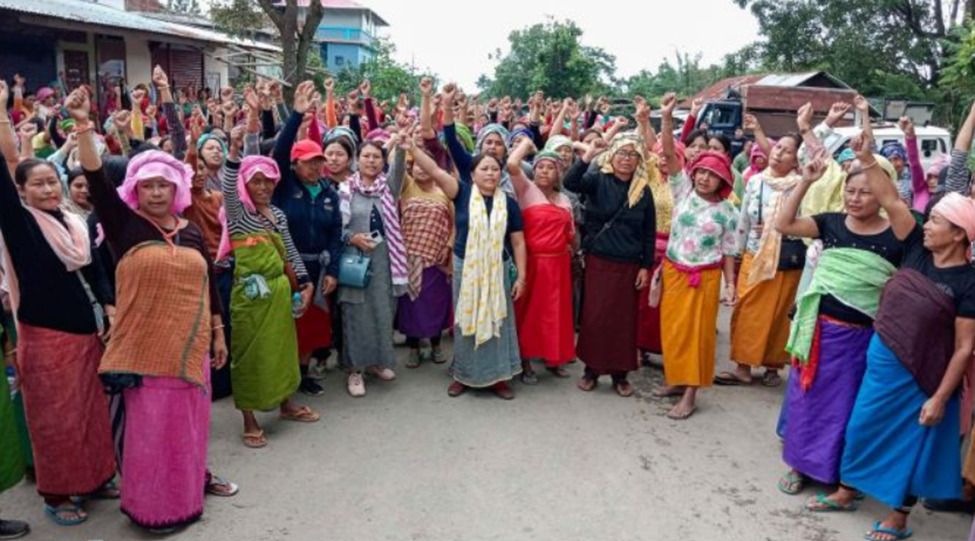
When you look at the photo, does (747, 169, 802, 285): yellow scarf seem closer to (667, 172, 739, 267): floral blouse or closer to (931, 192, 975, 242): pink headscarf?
(667, 172, 739, 267): floral blouse

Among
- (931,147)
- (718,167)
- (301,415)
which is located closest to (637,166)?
(718,167)

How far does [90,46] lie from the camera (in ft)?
53.0

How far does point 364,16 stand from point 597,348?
5465 centimetres

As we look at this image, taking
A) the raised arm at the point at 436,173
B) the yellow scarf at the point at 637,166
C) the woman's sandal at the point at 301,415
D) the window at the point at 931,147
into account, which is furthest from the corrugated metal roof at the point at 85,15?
the window at the point at 931,147

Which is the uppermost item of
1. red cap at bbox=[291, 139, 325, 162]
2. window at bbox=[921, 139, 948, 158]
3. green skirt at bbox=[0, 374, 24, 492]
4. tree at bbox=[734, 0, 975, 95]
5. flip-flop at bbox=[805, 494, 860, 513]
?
tree at bbox=[734, 0, 975, 95]

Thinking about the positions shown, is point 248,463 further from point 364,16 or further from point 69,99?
point 364,16

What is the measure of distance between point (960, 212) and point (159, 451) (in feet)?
11.7

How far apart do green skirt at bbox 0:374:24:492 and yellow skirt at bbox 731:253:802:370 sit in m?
4.39

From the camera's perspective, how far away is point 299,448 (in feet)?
13.9

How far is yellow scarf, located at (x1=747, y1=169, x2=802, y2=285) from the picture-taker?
5086mm

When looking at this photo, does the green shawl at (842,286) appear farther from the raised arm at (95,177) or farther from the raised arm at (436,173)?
the raised arm at (95,177)

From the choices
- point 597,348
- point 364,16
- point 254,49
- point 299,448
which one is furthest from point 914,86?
point 364,16

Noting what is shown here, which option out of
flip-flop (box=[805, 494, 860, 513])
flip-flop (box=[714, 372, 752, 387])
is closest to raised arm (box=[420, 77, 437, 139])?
flip-flop (box=[714, 372, 752, 387])

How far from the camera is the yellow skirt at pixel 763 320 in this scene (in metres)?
5.19
